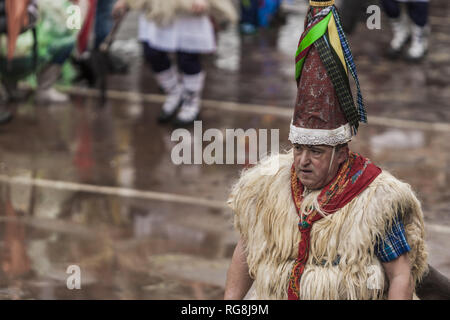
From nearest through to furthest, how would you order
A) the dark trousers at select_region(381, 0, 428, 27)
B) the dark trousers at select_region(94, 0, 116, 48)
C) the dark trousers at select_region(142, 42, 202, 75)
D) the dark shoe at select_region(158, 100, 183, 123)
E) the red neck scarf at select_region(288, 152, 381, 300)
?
the red neck scarf at select_region(288, 152, 381, 300)
the dark trousers at select_region(142, 42, 202, 75)
the dark shoe at select_region(158, 100, 183, 123)
the dark trousers at select_region(94, 0, 116, 48)
the dark trousers at select_region(381, 0, 428, 27)

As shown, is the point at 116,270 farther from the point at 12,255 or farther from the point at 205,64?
the point at 205,64

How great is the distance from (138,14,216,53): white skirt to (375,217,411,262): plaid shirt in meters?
5.71

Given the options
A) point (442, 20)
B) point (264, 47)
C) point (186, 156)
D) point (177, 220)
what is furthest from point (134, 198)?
point (442, 20)

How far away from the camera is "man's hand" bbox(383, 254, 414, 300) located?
346cm

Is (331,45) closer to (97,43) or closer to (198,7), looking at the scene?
(198,7)

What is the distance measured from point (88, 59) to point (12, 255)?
15.4 ft

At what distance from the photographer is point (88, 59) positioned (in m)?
10.6

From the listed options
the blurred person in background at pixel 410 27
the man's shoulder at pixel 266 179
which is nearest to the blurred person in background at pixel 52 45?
the blurred person in background at pixel 410 27

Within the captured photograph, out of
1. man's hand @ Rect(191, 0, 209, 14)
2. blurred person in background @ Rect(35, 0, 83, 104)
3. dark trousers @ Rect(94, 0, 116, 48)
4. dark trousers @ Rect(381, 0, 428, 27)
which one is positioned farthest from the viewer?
dark trousers @ Rect(381, 0, 428, 27)

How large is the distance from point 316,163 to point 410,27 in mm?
9124

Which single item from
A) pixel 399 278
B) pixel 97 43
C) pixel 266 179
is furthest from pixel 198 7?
pixel 399 278

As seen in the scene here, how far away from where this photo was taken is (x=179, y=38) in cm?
898

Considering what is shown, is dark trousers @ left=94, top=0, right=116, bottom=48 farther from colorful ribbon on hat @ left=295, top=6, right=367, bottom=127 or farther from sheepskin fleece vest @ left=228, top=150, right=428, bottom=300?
colorful ribbon on hat @ left=295, top=6, right=367, bottom=127

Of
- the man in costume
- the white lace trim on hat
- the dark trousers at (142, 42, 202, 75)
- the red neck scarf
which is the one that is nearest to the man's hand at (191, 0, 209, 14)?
the dark trousers at (142, 42, 202, 75)
